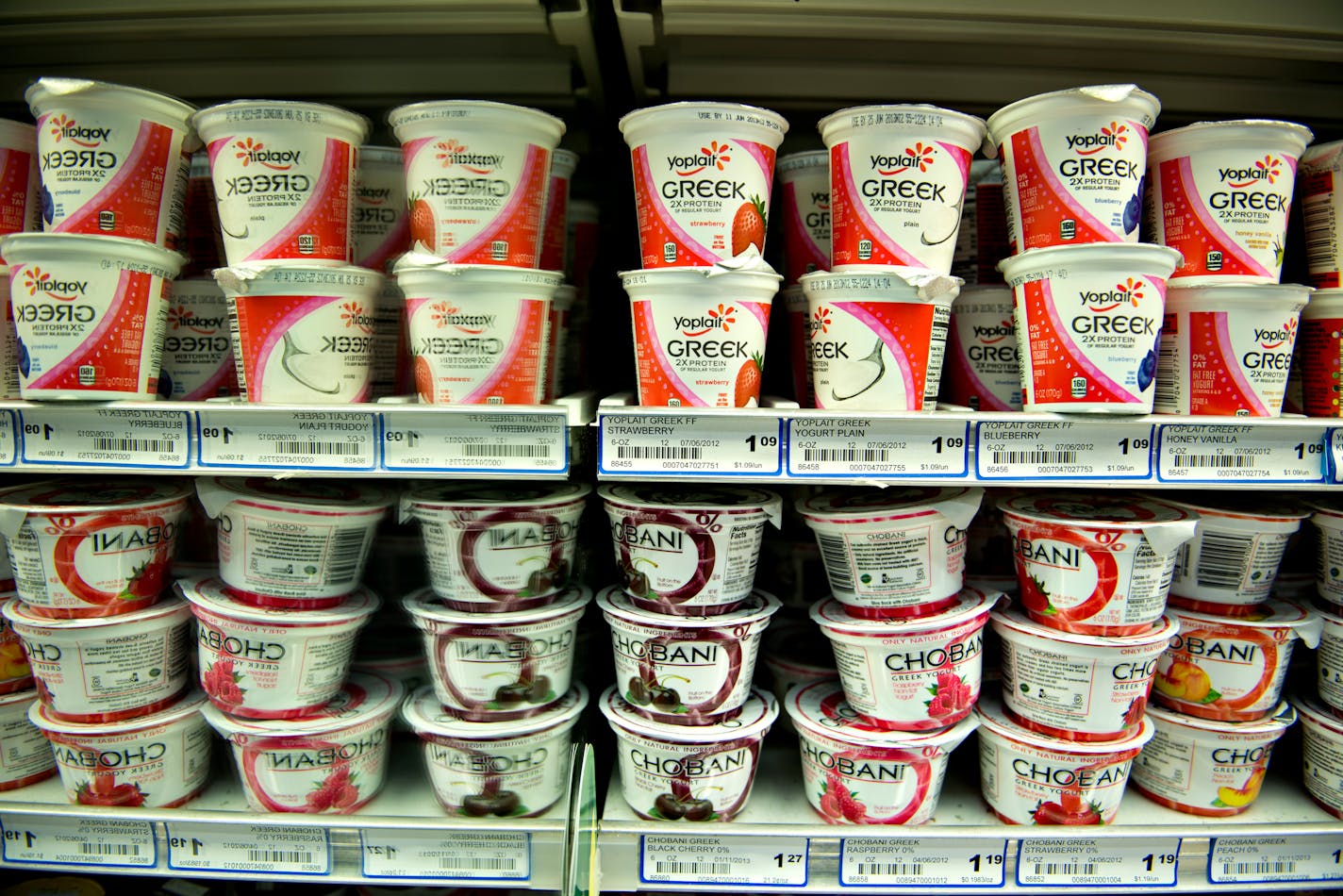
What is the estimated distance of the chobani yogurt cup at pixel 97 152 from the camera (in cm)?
119

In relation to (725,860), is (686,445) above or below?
above

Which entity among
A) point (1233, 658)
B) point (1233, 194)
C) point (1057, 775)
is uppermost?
point (1233, 194)

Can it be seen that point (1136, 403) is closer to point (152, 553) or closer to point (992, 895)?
point (992, 895)

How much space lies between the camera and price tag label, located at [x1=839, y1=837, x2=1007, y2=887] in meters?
1.20

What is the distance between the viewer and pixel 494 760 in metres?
1.24

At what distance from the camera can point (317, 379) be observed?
1184 mm

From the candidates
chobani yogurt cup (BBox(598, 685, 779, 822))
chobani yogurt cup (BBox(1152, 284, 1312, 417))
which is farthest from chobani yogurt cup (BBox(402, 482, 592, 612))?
chobani yogurt cup (BBox(1152, 284, 1312, 417))

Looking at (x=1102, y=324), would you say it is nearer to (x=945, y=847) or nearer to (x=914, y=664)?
(x=914, y=664)

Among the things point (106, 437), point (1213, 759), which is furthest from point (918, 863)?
point (106, 437)

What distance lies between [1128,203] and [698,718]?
1.05 metres

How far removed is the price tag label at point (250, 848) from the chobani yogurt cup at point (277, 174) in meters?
0.89

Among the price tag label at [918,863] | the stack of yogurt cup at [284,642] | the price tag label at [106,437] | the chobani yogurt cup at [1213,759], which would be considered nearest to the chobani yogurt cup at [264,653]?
the stack of yogurt cup at [284,642]

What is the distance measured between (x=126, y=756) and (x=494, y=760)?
608 millimetres

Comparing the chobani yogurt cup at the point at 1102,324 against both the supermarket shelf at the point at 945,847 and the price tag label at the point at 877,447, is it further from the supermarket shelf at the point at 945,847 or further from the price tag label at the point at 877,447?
the supermarket shelf at the point at 945,847
